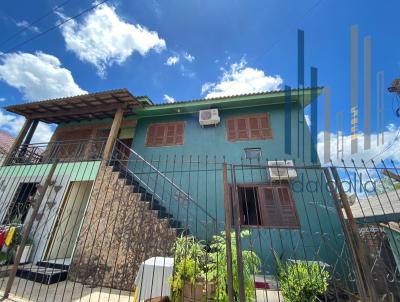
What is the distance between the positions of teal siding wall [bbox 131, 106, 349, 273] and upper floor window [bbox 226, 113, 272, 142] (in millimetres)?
194

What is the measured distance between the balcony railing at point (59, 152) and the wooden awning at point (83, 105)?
1.28m

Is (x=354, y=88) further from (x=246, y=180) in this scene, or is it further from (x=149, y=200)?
(x=149, y=200)

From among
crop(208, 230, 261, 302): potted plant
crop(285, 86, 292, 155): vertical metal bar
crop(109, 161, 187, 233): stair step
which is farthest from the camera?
crop(285, 86, 292, 155): vertical metal bar

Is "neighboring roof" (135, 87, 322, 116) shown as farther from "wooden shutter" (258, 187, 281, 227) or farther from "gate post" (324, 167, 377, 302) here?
"gate post" (324, 167, 377, 302)

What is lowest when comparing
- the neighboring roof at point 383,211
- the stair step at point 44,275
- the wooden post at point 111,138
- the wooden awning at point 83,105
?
the stair step at point 44,275

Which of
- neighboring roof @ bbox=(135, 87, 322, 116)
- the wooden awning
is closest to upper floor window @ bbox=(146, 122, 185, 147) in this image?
neighboring roof @ bbox=(135, 87, 322, 116)

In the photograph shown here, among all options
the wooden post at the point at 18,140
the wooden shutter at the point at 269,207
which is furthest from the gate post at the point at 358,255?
the wooden post at the point at 18,140

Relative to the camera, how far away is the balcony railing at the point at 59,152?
797 centimetres

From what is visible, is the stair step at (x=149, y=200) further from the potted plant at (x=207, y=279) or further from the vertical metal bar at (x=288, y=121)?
the vertical metal bar at (x=288, y=121)

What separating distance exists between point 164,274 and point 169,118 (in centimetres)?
685

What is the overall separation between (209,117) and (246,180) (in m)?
2.92

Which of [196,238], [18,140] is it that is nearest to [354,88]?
[196,238]

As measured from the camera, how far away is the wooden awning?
7.40m

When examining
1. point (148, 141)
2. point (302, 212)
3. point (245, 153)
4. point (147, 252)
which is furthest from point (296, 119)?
point (147, 252)
